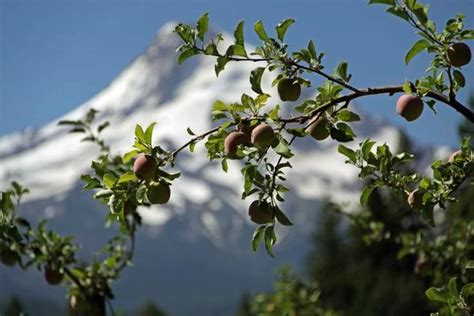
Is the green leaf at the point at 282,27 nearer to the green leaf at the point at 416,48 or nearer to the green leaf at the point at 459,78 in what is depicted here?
the green leaf at the point at 416,48

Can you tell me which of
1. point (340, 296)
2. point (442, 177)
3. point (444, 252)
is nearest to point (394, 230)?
point (340, 296)

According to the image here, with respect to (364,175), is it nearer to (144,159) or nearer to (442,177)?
(442,177)

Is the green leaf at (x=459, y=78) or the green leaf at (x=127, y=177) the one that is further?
the green leaf at (x=459, y=78)

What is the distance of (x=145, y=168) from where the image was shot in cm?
174

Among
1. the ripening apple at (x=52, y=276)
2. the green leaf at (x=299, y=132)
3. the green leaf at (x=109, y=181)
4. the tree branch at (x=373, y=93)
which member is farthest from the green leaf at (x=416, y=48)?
the ripening apple at (x=52, y=276)

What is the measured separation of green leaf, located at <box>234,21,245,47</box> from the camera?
6.29 feet

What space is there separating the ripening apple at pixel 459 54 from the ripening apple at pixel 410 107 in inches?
5.4

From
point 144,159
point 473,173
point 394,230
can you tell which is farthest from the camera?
point 394,230

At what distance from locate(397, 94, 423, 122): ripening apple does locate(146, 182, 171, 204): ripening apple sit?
0.66m

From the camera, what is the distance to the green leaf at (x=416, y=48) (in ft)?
6.34

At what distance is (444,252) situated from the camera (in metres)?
3.84

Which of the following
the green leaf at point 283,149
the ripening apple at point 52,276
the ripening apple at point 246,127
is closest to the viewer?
the green leaf at point 283,149

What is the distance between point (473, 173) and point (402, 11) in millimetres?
502

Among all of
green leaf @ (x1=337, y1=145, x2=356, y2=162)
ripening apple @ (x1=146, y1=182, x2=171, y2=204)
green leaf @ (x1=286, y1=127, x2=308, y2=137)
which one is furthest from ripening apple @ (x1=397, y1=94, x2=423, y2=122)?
ripening apple @ (x1=146, y1=182, x2=171, y2=204)
